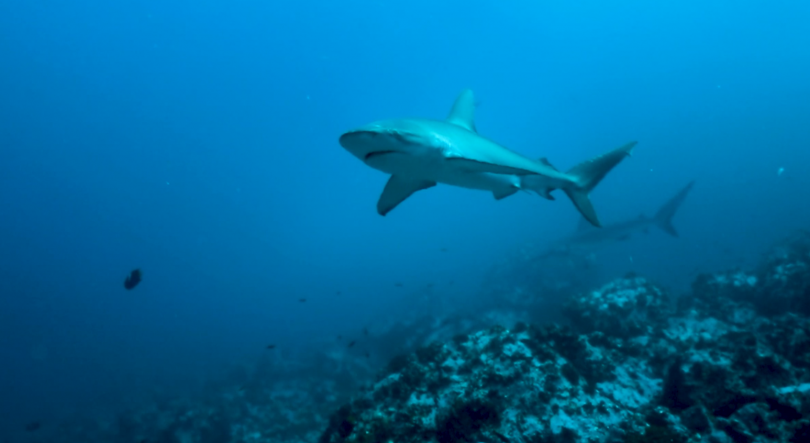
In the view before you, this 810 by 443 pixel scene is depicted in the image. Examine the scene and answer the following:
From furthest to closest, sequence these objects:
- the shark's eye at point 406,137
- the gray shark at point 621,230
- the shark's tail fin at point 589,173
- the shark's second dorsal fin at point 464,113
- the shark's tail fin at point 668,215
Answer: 1. the gray shark at point 621,230
2. the shark's tail fin at point 668,215
3. the shark's second dorsal fin at point 464,113
4. the shark's tail fin at point 589,173
5. the shark's eye at point 406,137

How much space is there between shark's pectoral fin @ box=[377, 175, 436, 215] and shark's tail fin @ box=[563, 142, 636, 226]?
2005 millimetres

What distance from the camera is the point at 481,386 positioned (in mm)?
5164

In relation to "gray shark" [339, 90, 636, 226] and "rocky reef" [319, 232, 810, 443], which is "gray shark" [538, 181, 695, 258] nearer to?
"rocky reef" [319, 232, 810, 443]

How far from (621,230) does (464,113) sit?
2000 cm

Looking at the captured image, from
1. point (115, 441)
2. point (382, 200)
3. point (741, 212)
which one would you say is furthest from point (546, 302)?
point (741, 212)

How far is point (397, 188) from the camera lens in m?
4.53

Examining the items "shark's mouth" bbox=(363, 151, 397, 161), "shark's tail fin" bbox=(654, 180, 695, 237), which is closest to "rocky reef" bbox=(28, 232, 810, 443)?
"shark's mouth" bbox=(363, 151, 397, 161)

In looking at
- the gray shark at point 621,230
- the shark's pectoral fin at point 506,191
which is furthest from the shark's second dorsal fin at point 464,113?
the gray shark at point 621,230

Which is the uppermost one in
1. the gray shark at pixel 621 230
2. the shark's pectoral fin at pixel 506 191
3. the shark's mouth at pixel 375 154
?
the gray shark at pixel 621 230

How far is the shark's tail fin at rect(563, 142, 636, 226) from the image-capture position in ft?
16.2

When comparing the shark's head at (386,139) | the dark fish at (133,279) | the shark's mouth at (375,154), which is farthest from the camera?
the dark fish at (133,279)

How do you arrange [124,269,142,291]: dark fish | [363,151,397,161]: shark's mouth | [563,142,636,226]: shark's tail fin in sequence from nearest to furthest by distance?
1. [363,151,397,161]: shark's mouth
2. [563,142,636,226]: shark's tail fin
3. [124,269,142,291]: dark fish

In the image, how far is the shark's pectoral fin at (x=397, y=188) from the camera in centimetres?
433

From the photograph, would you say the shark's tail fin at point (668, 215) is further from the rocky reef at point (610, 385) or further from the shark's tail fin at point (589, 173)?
the shark's tail fin at point (589, 173)
